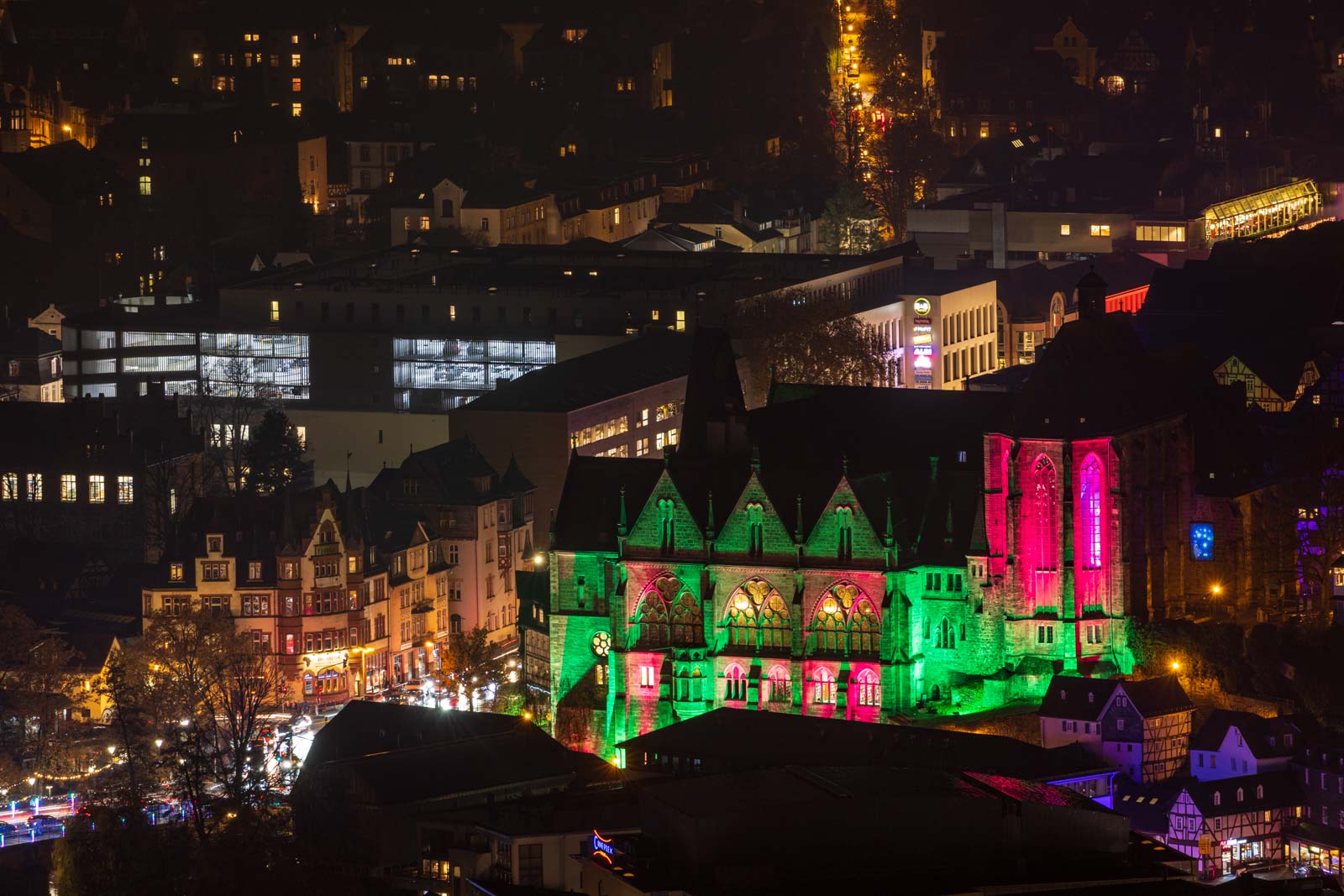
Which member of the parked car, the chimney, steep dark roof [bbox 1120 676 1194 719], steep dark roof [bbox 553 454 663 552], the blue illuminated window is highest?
the chimney

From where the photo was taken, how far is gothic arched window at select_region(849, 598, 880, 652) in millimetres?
190125

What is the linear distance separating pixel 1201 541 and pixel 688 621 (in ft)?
71.7

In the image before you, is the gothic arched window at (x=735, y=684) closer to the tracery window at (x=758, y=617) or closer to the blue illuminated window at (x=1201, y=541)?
the tracery window at (x=758, y=617)

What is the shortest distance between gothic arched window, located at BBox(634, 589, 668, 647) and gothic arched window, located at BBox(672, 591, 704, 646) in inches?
18.7

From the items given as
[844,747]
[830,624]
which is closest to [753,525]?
[830,624]

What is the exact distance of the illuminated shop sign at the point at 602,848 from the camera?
157875 millimetres

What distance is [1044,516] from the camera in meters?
190

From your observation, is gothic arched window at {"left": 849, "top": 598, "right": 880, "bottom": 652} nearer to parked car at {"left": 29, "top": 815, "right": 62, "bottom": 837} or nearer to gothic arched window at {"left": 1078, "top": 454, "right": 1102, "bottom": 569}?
gothic arched window at {"left": 1078, "top": 454, "right": 1102, "bottom": 569}

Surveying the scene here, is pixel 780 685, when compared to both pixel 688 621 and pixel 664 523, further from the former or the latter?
pixel 664 523

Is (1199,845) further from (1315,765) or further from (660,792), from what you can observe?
(660,792)

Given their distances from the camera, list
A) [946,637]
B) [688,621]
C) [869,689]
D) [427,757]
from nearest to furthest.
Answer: [427,757] < [869,689] < [946,637] < [688,621]

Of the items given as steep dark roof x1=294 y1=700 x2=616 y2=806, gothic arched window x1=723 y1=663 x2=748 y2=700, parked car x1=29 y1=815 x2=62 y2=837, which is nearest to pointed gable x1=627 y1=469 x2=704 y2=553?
gothic arched window x1=723 y1=663 x2=748 y2=700

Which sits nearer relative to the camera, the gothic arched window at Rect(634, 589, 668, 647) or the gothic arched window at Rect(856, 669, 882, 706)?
the gothic arched window at Rect(856, 669, 882, 706)

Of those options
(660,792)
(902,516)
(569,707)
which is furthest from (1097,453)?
(660,792)
